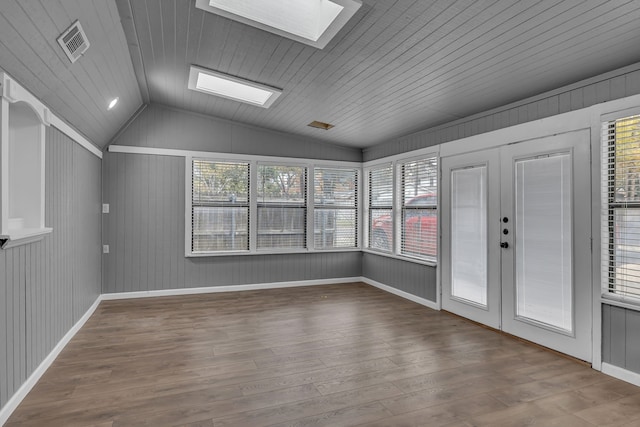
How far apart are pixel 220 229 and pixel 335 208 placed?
6.64 feet

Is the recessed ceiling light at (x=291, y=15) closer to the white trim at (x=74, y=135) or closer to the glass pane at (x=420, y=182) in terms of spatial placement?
the white trim at (x=74, y=135)

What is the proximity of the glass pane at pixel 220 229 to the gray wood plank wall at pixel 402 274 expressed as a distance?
2170mm

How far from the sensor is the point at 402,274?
527cm

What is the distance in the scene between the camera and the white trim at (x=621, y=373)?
2.62m

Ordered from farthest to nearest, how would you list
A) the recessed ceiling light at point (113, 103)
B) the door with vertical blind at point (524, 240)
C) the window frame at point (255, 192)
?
1. the window frame at point (255, 192)
2. the recessed ceiling light at point (113, 103)
3. the door with vertical blind at point (524, 240)

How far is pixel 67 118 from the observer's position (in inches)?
129

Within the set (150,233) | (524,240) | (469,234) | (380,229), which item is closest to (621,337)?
(524,240)

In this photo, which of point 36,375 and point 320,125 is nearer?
point 36,375

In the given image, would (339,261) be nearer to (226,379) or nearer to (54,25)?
(226,379)

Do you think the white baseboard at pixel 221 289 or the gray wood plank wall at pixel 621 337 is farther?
the white baseboard at pixel 221 289

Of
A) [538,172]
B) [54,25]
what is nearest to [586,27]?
[538,172]

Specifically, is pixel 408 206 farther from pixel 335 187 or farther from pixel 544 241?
pixel 544 241

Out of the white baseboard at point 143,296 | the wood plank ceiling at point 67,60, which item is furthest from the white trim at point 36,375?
the wood plank ceiling at point 67,60

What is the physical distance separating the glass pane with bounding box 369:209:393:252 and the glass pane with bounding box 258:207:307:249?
46.8 inches
